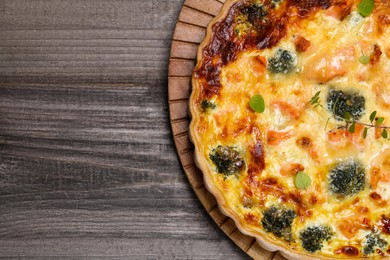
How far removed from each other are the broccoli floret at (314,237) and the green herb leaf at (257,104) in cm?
70

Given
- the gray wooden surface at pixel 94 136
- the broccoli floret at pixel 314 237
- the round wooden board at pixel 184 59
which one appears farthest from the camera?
the gray wooden surface at pixel 94 136

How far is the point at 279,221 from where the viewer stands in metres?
3.07

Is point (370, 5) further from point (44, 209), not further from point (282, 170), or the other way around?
point (44, 209)

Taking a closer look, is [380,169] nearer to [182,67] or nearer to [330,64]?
[330,64]

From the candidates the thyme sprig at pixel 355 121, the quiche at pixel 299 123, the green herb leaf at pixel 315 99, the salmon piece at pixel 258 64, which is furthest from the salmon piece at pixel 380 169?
the salmon piece at pixel 258 64

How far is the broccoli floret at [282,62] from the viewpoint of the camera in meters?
3.04

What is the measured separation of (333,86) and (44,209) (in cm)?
187

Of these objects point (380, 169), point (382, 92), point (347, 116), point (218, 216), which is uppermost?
point (382, 92)

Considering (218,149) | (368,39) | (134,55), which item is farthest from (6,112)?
(368,39)

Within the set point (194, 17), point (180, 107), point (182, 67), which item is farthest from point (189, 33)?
point (180, 107)

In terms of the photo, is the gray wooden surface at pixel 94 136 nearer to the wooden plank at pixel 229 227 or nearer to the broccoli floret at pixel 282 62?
the wooden plank at pixel 229 227

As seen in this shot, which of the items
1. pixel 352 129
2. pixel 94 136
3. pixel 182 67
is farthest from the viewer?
pixel 94 136

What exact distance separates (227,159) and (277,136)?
29 centimetres

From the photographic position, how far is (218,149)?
10.0 ft
